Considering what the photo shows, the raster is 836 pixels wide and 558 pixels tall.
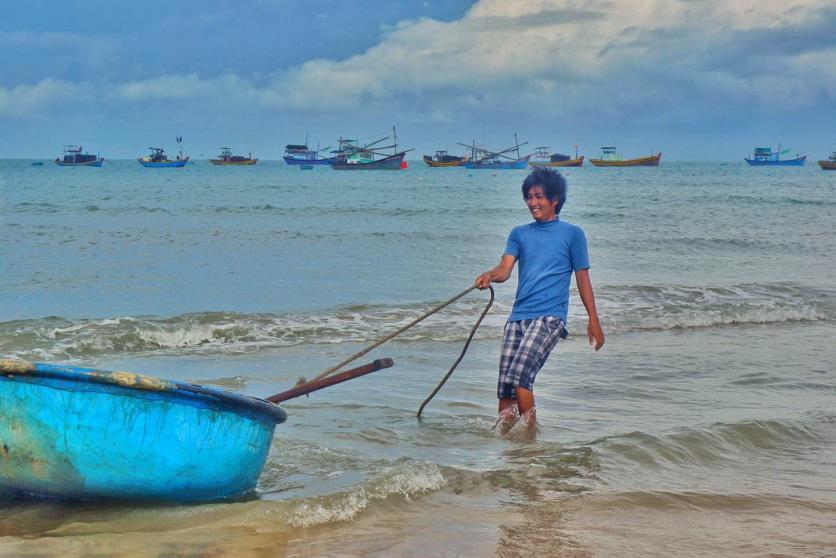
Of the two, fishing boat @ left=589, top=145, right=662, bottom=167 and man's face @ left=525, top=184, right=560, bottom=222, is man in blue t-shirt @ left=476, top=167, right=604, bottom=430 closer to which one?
man's face @ left=525, top=184, right=560, bottom=222

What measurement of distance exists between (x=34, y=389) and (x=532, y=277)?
2.76 metres

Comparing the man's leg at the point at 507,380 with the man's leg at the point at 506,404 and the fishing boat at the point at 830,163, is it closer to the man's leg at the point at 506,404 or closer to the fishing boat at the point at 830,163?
the man's leg at the point at 506,404

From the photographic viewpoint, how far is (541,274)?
554 centimetres

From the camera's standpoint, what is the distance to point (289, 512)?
4484 millimetres

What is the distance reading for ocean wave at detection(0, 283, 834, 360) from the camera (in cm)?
951

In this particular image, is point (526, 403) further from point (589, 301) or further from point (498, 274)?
point (498, 274)

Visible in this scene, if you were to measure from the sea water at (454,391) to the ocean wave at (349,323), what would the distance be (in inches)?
1.7

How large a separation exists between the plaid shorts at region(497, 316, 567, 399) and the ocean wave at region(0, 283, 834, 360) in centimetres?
417

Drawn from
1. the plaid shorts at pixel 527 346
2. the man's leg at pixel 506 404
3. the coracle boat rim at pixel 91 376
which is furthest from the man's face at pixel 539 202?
the coracle boat rim at pixel 91 376

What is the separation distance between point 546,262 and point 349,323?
5766mm

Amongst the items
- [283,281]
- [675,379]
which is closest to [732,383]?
[675,379]

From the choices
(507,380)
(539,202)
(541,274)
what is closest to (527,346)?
(507,380)

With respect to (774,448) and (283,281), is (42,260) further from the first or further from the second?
(774,448)

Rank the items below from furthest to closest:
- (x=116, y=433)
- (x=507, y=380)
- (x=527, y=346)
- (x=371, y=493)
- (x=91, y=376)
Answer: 1. (x=507, y=380)
2. (x=527, y=346)
3. (x=371, y=493)
4. (x=116, y=433)
5. (x=91, y=376)
